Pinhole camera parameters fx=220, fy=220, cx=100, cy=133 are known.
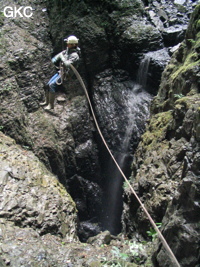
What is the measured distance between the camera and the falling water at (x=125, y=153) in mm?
9656

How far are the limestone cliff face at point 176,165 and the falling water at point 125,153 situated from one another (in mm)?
3312

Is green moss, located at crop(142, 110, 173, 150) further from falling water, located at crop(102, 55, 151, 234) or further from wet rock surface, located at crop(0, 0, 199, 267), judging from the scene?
falling water, located at crop(102, 55, 151, 234)

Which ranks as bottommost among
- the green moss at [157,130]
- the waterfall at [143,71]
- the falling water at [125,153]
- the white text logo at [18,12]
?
the falling water at [125,153]

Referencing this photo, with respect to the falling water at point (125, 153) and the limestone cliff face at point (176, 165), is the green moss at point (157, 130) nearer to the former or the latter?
the limestone cliff face at point (176, 165)

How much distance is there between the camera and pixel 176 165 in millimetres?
3885

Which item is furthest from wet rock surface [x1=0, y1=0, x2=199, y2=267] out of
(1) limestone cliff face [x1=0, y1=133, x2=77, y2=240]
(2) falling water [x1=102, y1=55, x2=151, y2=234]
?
(2) falling water [x1=102, y1=55, x2=151, y2=234]

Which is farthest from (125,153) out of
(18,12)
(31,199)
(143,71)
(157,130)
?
(18,12)

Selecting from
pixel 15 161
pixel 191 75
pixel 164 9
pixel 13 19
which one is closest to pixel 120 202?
pixel 15 161

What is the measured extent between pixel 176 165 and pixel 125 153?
19.2 feet

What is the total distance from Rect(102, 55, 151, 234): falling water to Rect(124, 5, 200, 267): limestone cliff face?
3312mm

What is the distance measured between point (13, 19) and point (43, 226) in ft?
27.0

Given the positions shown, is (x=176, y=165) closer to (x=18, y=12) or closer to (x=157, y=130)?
(x=157, y=130)

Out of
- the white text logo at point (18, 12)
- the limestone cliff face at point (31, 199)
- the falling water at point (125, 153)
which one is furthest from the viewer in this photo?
the falling water at point (125, 153)

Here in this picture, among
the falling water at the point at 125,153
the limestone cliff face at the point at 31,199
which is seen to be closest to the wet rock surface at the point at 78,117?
the limestone cliff face at the point at 31,199
